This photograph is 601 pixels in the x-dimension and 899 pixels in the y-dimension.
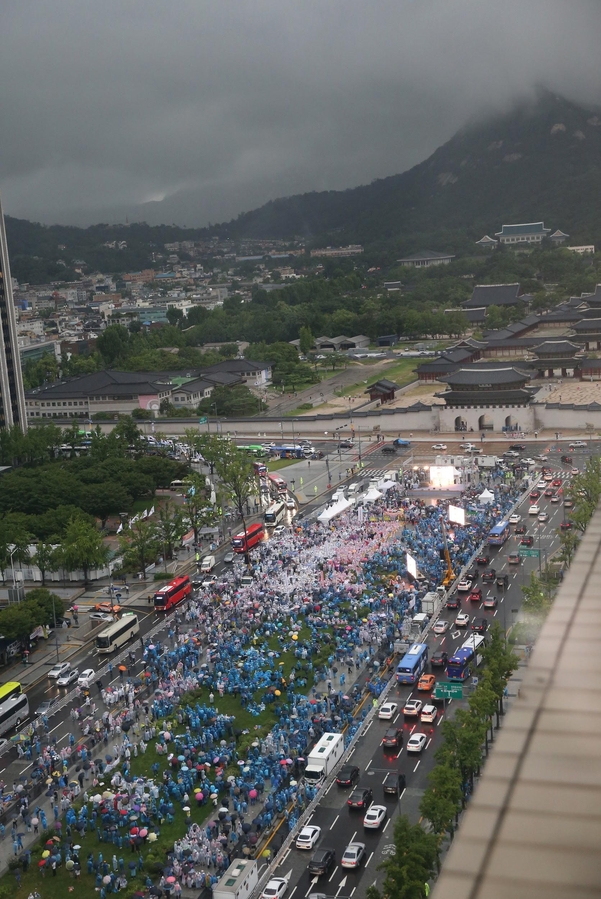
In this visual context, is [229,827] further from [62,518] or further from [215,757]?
[62,518]

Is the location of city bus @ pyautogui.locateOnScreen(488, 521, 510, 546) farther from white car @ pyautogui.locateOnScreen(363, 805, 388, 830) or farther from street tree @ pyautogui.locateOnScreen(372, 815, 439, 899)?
street tree @ pyautogui.locateOnScreen(372, 815, 439, 899)

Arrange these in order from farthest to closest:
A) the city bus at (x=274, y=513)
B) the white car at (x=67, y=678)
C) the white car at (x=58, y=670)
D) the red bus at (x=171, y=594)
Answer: the city bus at (x=274, y=513), the red bus at (x=171, y=594), the white car at (x=58, y=670), the white car at (x=67, y=678)

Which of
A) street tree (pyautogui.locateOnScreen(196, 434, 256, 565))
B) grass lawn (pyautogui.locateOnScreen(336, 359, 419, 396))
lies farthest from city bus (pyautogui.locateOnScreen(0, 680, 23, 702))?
grass lawn (pyautogui.locateOnScreen(336, 359, 419, 396))

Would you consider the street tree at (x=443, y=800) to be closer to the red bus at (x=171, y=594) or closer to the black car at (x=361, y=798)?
the black car at (x=361, y=798)

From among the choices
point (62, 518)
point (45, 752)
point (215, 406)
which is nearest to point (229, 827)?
point (45, 752)

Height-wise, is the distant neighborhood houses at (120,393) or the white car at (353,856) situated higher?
the distant neighborhood houses at (120,393)

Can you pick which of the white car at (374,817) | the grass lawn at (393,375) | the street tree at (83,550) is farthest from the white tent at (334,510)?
the grass lawn at (393,375)
